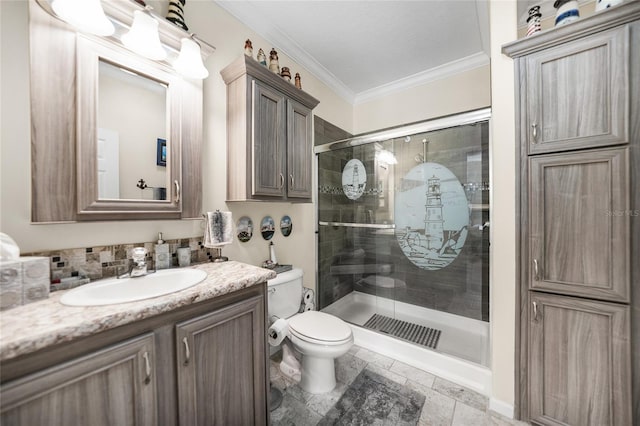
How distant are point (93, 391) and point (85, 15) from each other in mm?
1425

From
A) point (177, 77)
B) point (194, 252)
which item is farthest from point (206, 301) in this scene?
point (177, 77)

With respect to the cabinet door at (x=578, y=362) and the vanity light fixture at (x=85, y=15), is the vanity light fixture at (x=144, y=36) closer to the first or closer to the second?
the vanity light fixture at (x=85, y=15)

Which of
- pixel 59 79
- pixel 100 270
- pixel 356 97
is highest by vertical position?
pixel 356 97

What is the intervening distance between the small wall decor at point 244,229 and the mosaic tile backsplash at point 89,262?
1.63 ft

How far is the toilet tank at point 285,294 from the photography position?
68.7 inches

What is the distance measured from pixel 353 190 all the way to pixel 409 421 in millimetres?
2038

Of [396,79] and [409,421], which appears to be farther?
[396,79]

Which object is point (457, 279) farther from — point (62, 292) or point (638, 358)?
point (62, 292)

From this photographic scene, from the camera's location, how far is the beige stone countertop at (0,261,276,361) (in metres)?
0.62

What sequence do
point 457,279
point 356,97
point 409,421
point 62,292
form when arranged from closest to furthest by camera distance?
point 62,292 → point 409,421 → point 457,279 → point 356,97

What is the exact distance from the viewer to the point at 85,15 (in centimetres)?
98

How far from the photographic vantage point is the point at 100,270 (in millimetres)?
1147

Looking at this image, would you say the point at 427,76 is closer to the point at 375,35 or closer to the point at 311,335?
the point at 375,35

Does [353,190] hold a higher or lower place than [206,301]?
higher
